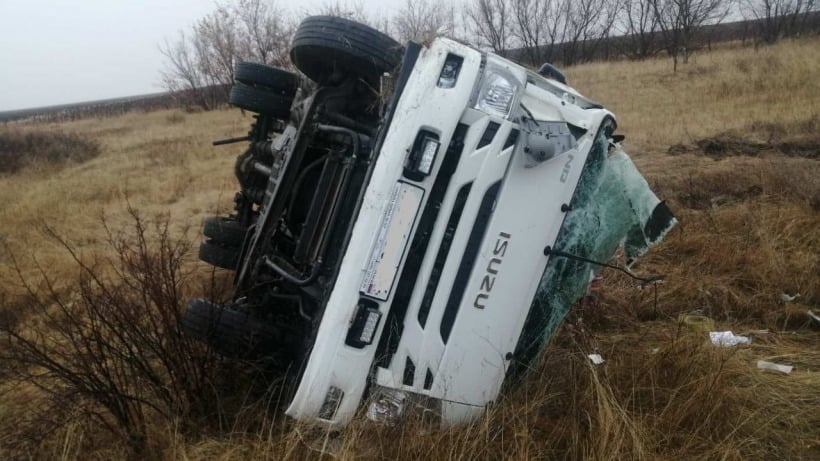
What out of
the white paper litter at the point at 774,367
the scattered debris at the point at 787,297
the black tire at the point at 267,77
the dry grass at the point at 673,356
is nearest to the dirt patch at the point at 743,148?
the dry grass at the point at 673,356

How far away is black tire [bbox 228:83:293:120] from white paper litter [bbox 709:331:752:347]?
295 cm

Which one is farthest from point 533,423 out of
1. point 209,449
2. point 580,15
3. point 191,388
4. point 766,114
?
point 580,15

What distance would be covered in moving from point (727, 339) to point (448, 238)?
196cm

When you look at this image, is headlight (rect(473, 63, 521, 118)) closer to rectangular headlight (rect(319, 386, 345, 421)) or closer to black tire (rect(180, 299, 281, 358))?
rectangular headlight (rect(319, 386, 345, 421))

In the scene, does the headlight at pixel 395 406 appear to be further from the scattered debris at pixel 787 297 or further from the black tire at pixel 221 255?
the scattered debris at pixel 787 297

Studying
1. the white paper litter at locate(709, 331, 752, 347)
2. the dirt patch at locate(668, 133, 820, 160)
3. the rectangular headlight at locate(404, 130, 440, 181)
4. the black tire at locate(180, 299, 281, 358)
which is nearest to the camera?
the rectangular headlight at locate(404, 130, 440, 181)

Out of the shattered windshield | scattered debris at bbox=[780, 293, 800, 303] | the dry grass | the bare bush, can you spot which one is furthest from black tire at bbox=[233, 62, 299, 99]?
scattered debris at bbox=[780, 293, 800, 303]

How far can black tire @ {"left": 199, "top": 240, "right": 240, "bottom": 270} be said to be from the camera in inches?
150

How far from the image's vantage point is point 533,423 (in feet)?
7.91

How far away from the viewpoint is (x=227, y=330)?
105 inches

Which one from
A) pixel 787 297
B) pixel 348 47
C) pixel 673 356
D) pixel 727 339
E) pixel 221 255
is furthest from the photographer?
pixel 221 255

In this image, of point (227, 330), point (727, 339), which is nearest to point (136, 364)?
point (227, 330)

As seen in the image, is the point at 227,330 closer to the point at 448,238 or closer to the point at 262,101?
the point at 448,238

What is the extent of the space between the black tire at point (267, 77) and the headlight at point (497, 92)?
2.06 meters
